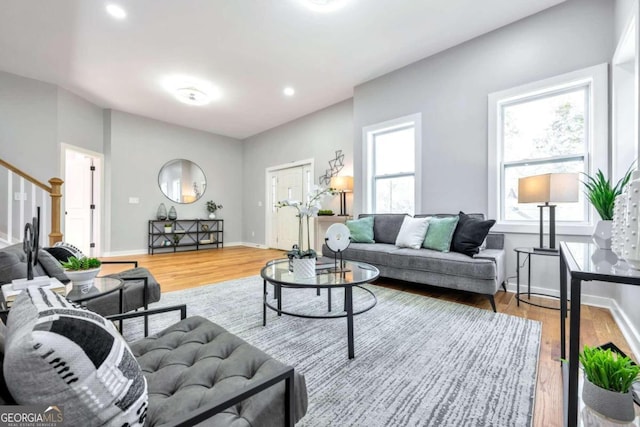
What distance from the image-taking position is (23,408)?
0.49 meters

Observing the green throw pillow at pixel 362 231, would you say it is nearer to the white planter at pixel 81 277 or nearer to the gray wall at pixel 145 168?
the white planter at pixel 81 277

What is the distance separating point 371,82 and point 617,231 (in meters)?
3.86

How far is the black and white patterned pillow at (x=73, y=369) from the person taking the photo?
18.8 inches

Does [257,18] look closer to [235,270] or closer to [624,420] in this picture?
[235,270]

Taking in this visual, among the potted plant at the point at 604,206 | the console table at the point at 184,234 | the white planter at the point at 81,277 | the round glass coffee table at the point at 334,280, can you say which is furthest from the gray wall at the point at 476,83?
the console table at the point at 184,234

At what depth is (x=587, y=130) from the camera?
2.67 m

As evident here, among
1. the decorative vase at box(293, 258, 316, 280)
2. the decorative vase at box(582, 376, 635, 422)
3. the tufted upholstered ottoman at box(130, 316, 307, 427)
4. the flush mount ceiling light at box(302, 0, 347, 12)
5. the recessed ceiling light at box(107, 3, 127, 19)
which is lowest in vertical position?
the decorative vase at box(582, 376, 635, 422)

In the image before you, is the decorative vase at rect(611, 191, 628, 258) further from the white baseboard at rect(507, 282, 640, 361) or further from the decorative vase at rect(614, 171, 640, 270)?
the white baseboard at rect(507, 282, 640, 361)

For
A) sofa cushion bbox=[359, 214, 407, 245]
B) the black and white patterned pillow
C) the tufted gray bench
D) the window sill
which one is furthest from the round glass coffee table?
the window sill

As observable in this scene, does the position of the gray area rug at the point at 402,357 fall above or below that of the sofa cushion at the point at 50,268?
below

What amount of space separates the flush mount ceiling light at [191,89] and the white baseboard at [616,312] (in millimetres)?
5041

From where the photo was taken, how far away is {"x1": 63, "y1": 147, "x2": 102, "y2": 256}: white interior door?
540cm

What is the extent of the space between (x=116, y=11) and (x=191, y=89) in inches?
63.5

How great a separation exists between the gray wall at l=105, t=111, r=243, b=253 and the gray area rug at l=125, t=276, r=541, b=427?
3900mm
